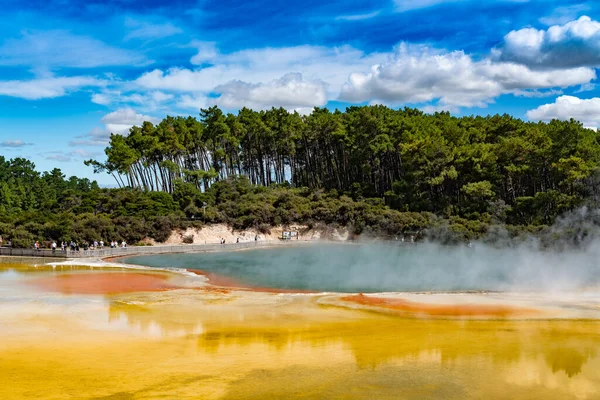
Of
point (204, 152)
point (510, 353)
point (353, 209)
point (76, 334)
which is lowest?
point (510, 353)

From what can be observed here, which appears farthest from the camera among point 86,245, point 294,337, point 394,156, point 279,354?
point 394,156

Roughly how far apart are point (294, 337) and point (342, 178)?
62.5 meters

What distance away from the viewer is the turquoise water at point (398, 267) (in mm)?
30109

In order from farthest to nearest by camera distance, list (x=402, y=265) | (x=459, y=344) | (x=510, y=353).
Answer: (x=402, y=265) → (x=459, y=344) → (x=510, y=353)

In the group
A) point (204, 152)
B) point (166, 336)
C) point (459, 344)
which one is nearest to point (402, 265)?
point (459, 344)

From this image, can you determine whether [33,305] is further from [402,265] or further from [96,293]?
[402,265]

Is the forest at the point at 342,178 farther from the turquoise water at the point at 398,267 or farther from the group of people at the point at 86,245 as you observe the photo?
the turquoise water at the point at 398,267

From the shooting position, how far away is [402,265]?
39.3 m

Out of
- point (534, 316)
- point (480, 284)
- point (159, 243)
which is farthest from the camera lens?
point (159, 243)

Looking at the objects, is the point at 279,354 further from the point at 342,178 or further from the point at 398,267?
the point at 342,178

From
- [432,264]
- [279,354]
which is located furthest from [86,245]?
[279,354]

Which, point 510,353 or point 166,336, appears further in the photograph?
point 166,336

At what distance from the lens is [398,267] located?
3825 centimetres

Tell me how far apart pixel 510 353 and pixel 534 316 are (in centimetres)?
609
